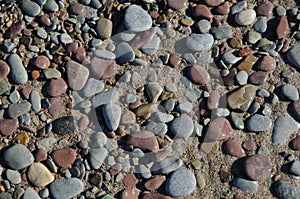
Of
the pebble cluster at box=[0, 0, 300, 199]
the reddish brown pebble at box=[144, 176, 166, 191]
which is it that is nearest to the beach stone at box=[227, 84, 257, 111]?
the pebble cluster at box=[0, 0, 300, 199]

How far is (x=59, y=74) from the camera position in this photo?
1857 millimetres

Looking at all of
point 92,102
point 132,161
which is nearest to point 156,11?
point 92,102

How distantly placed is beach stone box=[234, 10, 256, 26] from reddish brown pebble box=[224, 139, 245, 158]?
437mm

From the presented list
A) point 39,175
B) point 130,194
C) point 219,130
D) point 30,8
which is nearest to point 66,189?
point 39,175

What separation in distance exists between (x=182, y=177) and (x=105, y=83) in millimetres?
419

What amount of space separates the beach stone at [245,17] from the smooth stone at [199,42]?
0.41 ft

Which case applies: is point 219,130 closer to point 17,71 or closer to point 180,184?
point 180,184

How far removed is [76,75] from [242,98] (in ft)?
1.90

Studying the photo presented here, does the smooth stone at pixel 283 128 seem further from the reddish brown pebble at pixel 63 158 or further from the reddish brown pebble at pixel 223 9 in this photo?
the reddish brown pebble at pixel 63 158

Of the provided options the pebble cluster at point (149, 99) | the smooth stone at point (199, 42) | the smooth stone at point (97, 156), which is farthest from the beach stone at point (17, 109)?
the smooth stone at point (199, 42)

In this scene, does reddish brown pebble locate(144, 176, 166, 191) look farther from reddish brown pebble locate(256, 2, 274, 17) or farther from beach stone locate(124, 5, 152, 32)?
reddish brown pebble locate(256, 2, 274, 17)

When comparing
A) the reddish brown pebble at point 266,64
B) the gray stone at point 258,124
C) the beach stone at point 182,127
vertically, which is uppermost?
the reddish brown pebble at point 266,64

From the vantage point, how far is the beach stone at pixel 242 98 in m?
1.85

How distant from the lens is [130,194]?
1784 millimetres
